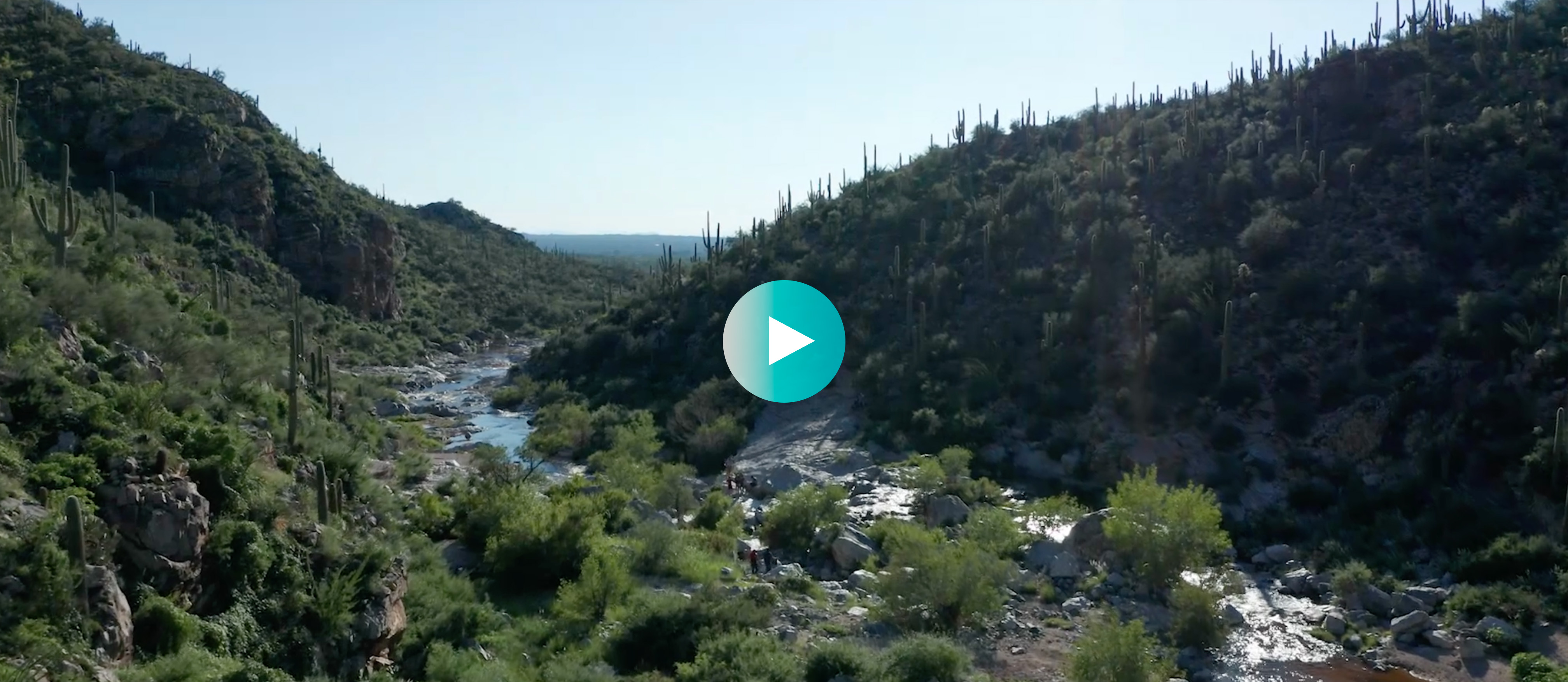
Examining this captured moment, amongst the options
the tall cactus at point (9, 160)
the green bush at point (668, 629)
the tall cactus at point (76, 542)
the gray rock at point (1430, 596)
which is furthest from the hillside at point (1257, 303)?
the tall cactus at point (76, 542)

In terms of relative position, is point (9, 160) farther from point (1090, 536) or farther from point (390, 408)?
point (390, 408)

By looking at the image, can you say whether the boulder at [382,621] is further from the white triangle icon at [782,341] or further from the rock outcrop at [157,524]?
the white triangle icon at [782,341]

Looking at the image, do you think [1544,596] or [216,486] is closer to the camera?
[216,486]

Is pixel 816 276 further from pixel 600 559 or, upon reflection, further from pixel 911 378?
pixel 600 559

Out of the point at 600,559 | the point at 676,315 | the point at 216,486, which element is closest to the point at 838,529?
the point at 600,559

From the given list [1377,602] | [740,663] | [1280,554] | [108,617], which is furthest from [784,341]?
[108,617]

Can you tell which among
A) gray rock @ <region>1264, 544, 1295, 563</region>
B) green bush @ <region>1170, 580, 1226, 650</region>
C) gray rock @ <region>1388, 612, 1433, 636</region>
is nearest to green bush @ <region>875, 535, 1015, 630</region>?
green bush @ <region>1170, 580, 1226, 650</region>
